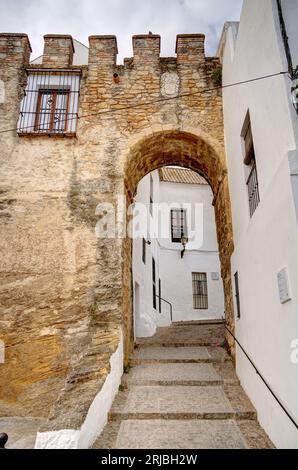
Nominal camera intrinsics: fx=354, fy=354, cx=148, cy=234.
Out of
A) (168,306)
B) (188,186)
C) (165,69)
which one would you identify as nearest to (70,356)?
(165,69)

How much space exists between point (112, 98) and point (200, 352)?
16.2 ft

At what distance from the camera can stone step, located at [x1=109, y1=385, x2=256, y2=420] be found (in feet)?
13.4

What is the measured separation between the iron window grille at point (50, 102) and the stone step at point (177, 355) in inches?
163

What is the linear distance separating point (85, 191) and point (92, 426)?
3708mm

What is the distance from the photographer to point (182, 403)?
4.34m

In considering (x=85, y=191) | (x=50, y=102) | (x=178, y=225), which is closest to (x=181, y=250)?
(x=178, y=225)

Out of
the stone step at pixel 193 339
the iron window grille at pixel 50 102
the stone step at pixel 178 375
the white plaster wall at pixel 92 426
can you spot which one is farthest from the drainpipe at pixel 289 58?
the stone step at pixel 193 339

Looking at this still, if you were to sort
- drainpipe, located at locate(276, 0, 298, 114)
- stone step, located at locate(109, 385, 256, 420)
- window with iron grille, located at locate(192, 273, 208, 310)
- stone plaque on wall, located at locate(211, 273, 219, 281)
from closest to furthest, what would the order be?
drainpipe, located at locate(276, 0, 298, 114)
stone step, located at locate(109, 385, 256, 420)
window with iron grille, located at locate(192, 273, 208, 310)
stone plaque on wall, located at locate(211, 273, 219, 281)

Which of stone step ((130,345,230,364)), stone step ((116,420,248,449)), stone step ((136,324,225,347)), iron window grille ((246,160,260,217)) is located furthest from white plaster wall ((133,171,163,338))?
stone step ((116,420,248,449))

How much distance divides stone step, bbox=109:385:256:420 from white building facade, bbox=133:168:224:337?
6677mm

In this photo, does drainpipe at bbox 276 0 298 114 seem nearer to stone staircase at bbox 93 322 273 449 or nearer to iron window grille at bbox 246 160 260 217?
iron window grille at bbox 246 160 260 217

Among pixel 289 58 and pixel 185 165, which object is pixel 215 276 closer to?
pixel 185 165

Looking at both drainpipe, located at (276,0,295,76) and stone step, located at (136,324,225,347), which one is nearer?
drainpipe, located at (276,0,295,76)

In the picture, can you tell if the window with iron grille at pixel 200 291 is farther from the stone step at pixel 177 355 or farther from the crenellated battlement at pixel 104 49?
the crenellated battlement at pixel 104 49
